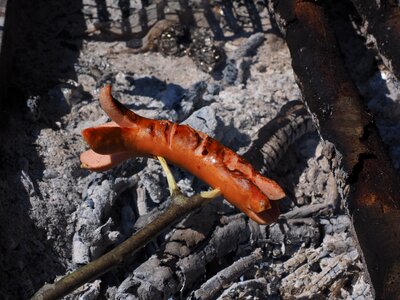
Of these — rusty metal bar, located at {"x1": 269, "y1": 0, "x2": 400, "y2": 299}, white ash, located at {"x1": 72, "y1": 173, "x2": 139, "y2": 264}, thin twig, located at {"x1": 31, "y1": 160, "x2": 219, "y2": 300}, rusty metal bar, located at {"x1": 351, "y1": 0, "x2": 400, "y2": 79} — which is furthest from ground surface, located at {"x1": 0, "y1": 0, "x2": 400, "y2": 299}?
thin twig, located at {"x1": 31, "y1": 160, "x2": 219, "y2": 300}

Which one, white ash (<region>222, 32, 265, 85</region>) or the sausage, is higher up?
white ash (<region>222, 32, 265, 85</region>)

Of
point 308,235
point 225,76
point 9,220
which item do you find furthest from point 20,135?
point 308,235

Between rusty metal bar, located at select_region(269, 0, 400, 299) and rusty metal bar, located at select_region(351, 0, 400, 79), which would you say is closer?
rusty metal bar, located at select_region(269, 0, 400, 299)

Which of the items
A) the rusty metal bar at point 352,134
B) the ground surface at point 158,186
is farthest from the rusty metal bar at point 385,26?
the ground surface at point 158,186

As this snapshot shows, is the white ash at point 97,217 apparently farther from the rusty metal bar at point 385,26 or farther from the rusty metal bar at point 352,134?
the rusty metal bar at point 385,26

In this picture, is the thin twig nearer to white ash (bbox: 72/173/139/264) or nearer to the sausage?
the sausage

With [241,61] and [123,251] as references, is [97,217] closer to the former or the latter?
[123,251]

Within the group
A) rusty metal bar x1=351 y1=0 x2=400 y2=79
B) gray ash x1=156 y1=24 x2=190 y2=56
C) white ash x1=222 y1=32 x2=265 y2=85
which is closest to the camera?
rusty metal bar x1=351 y1=0 x2=400 y2=79
